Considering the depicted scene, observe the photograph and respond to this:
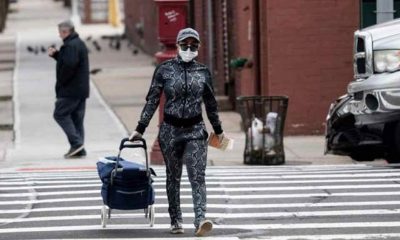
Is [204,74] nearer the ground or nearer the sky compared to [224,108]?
nearer the sky

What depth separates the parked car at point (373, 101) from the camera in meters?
13.4

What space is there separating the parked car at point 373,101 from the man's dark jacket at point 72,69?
405 cm

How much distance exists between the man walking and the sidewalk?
635mm

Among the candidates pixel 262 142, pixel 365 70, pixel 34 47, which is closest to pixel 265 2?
pixel 262 142

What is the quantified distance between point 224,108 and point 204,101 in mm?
13180

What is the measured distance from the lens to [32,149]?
→ 18.4m

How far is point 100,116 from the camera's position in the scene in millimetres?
22578

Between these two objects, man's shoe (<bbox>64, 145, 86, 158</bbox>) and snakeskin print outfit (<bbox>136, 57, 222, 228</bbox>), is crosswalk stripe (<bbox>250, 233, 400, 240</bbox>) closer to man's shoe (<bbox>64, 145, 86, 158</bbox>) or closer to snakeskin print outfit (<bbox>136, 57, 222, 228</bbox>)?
snakeskin print outfit (<bbox>136, 57, 222, 228</bbox>)

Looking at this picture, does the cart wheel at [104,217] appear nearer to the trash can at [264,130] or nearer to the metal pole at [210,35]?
the trash can at [264,130]

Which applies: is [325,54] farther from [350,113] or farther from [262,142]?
[350,113]

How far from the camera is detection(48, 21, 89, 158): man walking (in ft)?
53.2

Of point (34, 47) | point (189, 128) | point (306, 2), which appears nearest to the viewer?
point (189, 128)

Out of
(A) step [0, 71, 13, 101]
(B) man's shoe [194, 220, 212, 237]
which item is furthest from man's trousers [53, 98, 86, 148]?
(A) step [0, 71, 13, 101]

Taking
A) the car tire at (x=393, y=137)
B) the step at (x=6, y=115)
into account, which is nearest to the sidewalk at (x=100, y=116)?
the step at (x=6, y=115)
